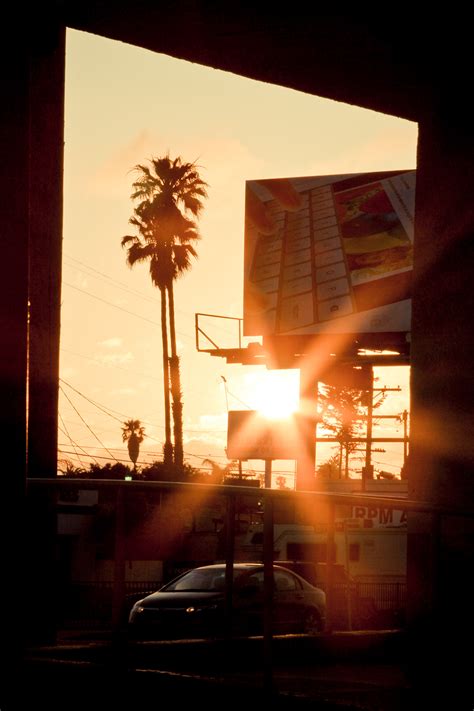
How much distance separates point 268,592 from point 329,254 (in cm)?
3000

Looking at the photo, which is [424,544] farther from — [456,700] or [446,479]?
[456,700]

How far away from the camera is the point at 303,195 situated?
37.8m

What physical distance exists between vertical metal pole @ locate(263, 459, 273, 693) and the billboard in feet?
89.4

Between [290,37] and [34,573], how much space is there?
124 inches

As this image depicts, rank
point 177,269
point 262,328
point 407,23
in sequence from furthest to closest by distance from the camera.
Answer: point 177,269 → point 262,328 → point 407,23

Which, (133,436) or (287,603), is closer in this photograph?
(287,603)

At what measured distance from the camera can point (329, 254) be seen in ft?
115

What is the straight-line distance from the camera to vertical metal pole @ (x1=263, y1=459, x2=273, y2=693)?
512cm

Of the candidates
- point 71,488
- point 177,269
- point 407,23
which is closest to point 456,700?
point 71,488

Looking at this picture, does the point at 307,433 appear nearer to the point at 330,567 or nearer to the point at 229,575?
the point at 330,567

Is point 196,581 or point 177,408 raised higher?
point 177,408

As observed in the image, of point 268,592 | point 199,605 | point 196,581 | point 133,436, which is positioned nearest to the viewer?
point 268,592

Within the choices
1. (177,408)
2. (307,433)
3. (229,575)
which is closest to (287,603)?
(229,575)

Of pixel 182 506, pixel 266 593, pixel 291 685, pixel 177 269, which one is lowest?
pixel 291 685
